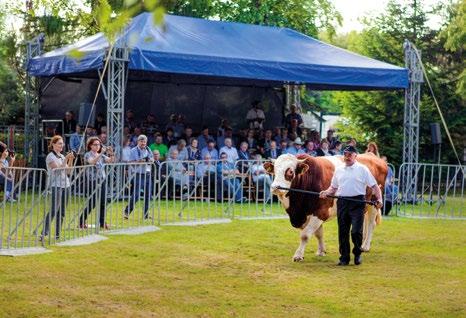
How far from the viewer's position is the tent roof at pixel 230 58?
2106 centimetres

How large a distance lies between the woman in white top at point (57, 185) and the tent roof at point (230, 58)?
7.03 meters

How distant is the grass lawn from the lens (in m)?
9.48

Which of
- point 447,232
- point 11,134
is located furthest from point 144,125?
point 447,232

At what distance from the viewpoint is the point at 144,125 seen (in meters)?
25.0

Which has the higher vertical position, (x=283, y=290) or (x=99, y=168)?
(x=99, y=168)

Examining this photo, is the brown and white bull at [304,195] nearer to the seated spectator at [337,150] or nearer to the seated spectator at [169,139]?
the seated spectator at [169,139]

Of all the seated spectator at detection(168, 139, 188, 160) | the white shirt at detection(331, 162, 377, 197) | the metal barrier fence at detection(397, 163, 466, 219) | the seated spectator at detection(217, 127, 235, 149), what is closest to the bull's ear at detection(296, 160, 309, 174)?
the white shirt at detection(331, 162, 377, 197)

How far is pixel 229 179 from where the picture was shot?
753 inches

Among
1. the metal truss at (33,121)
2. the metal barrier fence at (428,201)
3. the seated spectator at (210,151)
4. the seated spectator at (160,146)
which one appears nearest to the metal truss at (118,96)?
the seated spectator at (160,146)

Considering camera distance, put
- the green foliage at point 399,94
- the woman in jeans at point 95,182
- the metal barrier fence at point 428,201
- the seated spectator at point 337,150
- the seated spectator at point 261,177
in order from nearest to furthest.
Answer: the woman in jeans at point 95,182
the seated spectator at point 261,177
the metal barrier fence at point 428,201
the seated spectator at point 337,150
the green foliage at point 399,94

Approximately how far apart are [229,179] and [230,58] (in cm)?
387

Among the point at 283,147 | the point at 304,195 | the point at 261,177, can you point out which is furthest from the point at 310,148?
the point at 304,195

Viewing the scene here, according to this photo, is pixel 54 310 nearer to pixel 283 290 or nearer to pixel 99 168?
pixel 283 290

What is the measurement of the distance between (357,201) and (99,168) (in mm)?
4279
